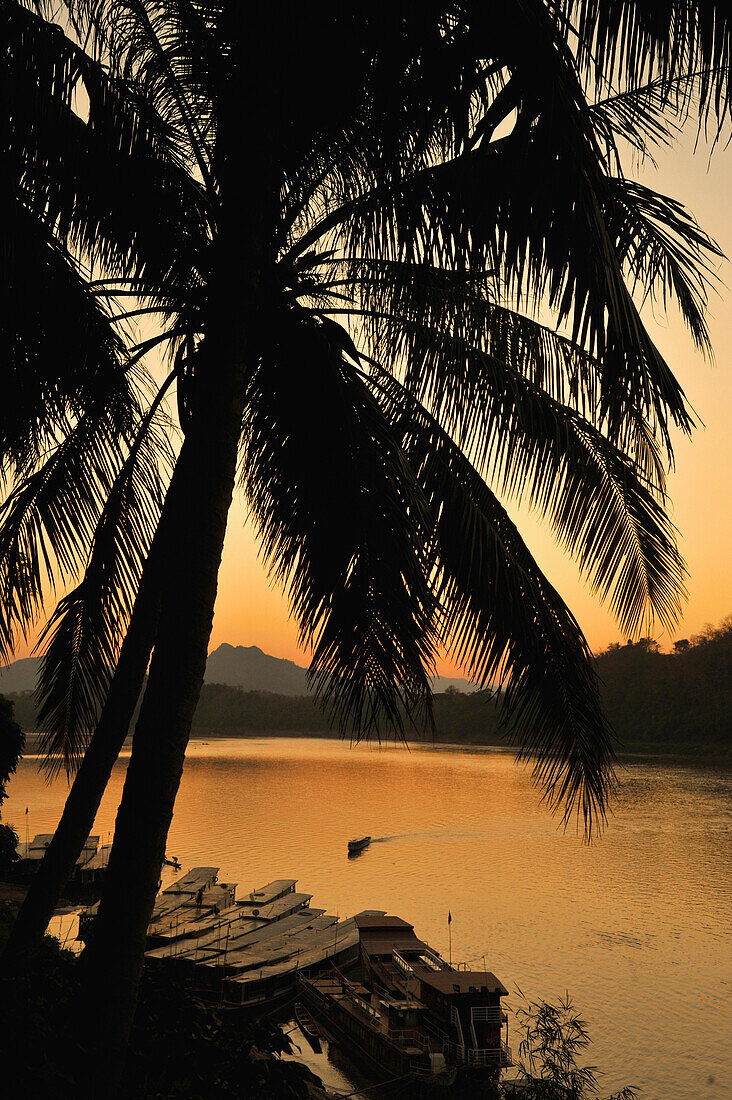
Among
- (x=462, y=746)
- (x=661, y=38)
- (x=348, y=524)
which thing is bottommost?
(x=462, y=746)

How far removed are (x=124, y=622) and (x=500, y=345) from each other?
15.2 feet

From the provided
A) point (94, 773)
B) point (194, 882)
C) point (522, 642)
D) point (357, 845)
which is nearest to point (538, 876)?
point (357, 845)

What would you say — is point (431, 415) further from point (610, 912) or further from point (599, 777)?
point (610, 912)

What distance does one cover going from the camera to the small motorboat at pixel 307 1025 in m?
17.9

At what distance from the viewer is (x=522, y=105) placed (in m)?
Result: 3.65

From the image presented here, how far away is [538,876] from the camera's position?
33.7m

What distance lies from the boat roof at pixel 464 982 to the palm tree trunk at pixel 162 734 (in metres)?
14.2

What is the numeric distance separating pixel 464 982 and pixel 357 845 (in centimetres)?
2186

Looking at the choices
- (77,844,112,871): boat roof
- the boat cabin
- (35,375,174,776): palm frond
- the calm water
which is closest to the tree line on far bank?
the calm water

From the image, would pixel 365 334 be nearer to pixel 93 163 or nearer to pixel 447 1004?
pixel 93 163

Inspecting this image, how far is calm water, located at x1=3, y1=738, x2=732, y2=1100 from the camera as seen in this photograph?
66.4 ft

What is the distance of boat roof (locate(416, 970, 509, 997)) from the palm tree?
40.5ft

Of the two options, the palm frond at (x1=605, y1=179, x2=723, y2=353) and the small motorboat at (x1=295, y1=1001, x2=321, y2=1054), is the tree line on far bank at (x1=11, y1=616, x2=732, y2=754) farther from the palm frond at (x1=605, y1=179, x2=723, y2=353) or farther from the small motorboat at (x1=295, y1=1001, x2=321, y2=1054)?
the palm frond at (x1=605, y1=179, x2=723, y2=353)

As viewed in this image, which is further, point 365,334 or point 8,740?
point 8,740
